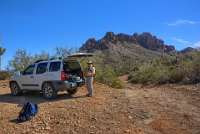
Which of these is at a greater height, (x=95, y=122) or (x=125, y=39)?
(x=125, y=39)

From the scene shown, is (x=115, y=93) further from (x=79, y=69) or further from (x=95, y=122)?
(x=95, y=122)

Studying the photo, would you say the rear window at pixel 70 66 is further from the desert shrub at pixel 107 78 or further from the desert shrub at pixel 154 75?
the desert shrub at pixel 154 75

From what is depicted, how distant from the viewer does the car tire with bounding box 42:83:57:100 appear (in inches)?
564

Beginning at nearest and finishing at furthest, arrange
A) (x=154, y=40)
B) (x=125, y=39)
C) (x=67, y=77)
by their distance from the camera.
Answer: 1. (x=67, y=77)
2. (x=125, y=39)
3. (x=154, y=40)

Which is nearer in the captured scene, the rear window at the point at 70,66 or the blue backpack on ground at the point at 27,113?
the blue backpack on ground at the point at 27,113

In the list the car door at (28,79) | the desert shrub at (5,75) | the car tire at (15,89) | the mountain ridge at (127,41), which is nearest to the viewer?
the car door at (28,79)

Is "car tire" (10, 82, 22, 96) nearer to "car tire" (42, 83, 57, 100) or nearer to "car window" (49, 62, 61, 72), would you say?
"car tire" (42, 83, 57, 100)

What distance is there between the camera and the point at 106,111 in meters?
11.8

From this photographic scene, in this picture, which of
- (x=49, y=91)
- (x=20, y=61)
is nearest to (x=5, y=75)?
(x=20, y=61)

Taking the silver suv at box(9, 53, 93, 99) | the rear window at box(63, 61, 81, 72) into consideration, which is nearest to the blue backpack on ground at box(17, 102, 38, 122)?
the silver suv at box(9, 53, 93, 99)

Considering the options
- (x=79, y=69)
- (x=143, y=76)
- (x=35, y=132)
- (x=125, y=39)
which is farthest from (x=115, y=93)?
(x=125, y=39)

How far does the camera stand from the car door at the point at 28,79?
15508mm

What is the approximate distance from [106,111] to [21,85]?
6.23 meters

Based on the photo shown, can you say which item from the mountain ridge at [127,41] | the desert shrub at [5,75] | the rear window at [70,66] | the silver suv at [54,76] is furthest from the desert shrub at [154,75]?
the mountain ridge at [127,41]
